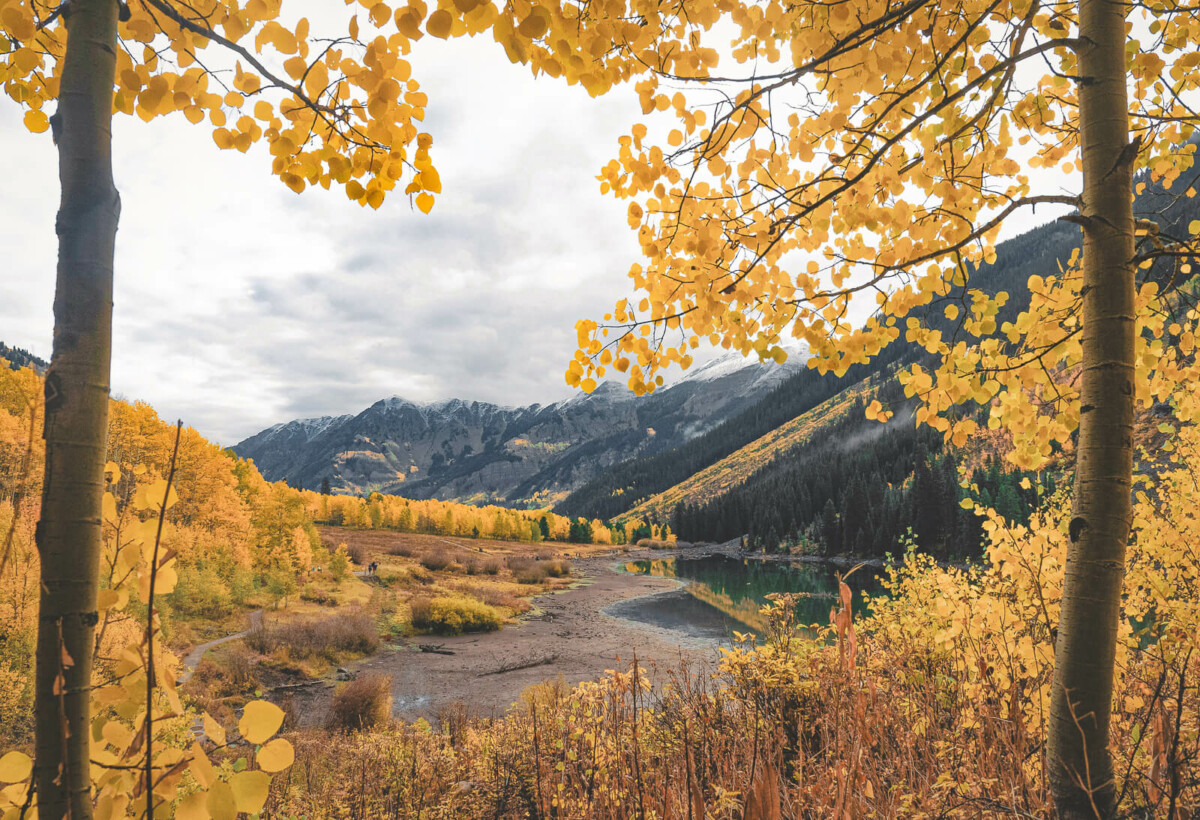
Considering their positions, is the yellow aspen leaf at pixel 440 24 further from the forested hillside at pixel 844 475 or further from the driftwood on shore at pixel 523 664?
the driftwood on shore at pixel 523 664

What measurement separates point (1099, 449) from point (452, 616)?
26.2 meters

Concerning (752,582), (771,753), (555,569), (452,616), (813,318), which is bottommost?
(752,582)

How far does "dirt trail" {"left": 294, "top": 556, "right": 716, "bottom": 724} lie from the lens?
581 inches

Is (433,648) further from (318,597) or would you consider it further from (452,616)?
(318,597)

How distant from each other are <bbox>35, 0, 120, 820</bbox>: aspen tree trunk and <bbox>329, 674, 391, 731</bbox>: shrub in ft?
41.1

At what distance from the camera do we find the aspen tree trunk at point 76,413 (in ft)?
3.25

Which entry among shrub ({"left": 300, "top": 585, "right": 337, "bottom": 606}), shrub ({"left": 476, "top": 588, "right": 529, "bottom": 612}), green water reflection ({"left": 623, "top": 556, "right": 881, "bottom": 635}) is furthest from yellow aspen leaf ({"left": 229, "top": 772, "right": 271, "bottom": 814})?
shrub ({"left": 476, "top": 588, "right": 529, "bottom": 612})

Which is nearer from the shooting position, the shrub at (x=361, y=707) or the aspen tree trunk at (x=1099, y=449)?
the aspen tree trunk at (x=1099, y=449)

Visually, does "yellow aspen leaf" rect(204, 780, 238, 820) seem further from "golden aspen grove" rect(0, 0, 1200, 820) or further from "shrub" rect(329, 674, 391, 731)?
"shrub" rect(329, 674, 391, 731)

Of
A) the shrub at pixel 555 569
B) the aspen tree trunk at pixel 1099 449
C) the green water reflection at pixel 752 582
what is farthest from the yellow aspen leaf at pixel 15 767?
the shrub at pixel 555 569

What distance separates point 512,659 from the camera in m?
20.0

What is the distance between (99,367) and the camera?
3.66 feet

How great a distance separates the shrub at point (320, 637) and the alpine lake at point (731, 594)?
45.5 ft

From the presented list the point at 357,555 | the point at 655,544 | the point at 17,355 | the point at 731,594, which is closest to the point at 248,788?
the point at 731,594
